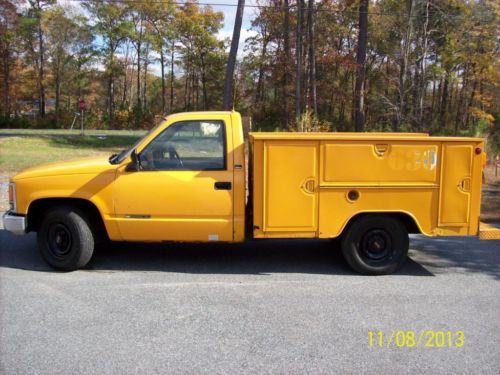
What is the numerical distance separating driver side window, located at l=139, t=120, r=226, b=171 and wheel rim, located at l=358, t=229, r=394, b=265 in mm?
1931

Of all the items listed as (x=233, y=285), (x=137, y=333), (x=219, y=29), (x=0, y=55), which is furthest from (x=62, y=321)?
(x=0, y=55)

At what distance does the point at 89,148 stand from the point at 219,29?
30916 millimetres

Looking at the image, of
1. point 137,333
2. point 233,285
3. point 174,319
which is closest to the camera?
point 137,333

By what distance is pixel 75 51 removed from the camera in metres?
49.7

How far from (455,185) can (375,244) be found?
1146 millimetres

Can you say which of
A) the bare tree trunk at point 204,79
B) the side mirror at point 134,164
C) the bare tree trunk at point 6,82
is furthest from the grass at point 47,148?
the bare tree trunk at point 6,82

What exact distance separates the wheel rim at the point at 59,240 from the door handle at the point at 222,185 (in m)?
1.92

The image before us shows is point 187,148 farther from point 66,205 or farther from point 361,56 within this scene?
point 361,56

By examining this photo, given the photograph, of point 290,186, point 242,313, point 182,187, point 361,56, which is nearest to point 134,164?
point 182,187

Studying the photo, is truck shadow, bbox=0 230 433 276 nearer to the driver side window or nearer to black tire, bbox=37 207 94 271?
black tire, bbox=37 207 94 271

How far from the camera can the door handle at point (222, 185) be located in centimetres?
563

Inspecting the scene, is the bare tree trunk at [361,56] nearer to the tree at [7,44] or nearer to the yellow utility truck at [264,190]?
the yellow utility truck at [264,190]

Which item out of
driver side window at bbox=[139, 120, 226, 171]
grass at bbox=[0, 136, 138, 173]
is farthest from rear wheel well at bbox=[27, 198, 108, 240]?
grass at bbox=[0, 136, 138, 173]

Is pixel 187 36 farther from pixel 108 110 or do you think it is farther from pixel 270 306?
pixel 270 306
